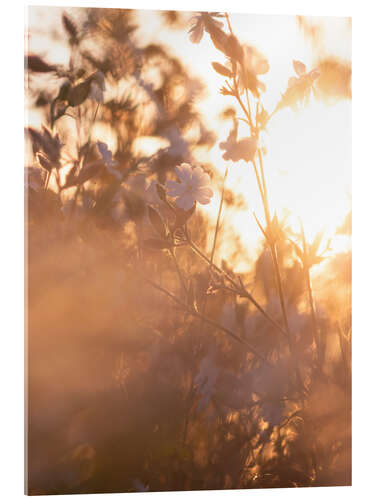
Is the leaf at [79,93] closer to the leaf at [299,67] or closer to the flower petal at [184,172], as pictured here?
the flower petal at [184,172]

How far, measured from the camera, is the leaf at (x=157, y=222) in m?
2.63

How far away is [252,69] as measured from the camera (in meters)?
2.71

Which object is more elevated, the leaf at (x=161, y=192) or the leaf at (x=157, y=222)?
the leaf at (x=161, y=192)

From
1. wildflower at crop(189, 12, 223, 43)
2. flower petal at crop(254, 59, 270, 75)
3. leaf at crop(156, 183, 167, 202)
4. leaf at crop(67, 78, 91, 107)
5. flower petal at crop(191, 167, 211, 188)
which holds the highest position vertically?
wildflower at crop(189, 12, 223, 43)

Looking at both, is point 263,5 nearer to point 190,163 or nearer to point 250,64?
point 250,64

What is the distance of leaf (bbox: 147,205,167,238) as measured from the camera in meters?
2.63

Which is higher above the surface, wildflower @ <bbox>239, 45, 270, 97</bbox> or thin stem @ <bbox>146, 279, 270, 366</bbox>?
wildflower @ <bbox>239, 45, 270, 97</bbox>

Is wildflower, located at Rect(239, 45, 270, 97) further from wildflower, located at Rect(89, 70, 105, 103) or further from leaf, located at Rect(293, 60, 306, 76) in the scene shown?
wildflower, located at Rect(89, 70, 105, 103)

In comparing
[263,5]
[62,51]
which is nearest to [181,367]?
[62,51]

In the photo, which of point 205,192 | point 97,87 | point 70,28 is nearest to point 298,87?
point 205,192

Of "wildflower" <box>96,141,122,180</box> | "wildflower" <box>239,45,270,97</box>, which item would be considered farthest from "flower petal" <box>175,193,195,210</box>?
"wildflower" <box>239,45,270,97</box>

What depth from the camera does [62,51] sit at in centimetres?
260

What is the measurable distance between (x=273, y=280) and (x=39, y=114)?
1.11 m
